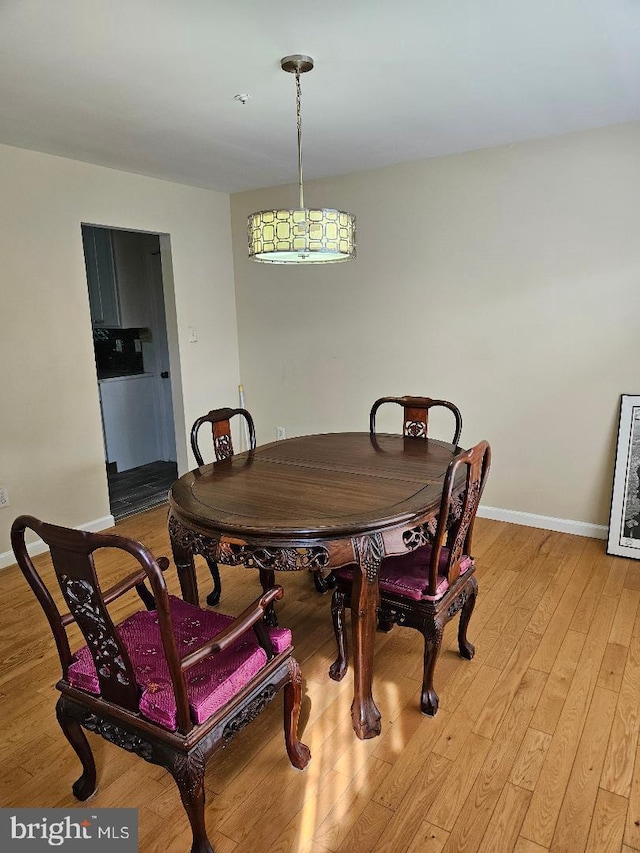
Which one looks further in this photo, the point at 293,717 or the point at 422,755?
the point at 422,755

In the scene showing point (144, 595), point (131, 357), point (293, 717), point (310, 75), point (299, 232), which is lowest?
point (293, 717)

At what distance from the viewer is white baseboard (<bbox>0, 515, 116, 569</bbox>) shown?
326 cm

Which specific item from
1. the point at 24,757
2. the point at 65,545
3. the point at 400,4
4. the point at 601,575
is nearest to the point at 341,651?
the point at 24,757

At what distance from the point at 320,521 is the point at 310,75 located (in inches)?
69.5

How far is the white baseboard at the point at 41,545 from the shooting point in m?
3.26

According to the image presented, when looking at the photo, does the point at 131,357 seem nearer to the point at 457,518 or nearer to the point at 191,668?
the point at 457,518

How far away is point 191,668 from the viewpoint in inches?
59.6

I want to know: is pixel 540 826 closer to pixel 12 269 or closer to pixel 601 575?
pixel 601 575

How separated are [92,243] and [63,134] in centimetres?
209

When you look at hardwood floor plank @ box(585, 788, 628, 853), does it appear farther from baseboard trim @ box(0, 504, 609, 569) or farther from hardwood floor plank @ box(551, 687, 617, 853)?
baseboard trim @ box(0, 504, 609, 569)

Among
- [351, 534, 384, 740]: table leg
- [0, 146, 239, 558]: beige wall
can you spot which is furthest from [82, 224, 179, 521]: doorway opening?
[351, 534, 384, 740]: table leg

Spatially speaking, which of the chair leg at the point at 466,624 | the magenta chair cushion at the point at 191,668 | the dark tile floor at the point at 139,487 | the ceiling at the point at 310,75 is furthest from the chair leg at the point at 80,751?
the dark tile floor at the point at 139,487

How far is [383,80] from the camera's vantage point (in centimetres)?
230

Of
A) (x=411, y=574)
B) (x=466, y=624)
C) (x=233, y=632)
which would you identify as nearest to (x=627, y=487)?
(x=466, y=624)
